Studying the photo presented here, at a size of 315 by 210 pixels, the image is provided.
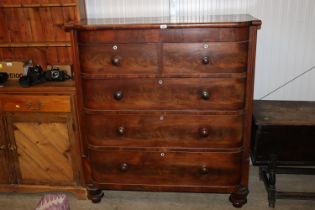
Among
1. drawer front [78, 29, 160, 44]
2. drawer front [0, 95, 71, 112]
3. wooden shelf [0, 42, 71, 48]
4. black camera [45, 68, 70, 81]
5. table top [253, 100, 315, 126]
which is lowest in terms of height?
table top [253, 100, 315, 126]

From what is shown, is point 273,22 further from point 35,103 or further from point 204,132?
point 35,103

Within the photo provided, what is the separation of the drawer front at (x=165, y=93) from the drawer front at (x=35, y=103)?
17cm

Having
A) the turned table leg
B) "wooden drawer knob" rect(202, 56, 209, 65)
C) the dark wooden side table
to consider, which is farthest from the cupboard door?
the dark wooden side table

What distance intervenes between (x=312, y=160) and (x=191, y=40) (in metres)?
1.12

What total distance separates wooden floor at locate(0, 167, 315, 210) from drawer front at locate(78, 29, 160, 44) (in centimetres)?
113

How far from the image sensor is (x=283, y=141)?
7.04ft

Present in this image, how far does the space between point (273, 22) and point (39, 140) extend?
5.97 ft

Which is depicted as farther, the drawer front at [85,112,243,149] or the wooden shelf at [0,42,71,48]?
the wooden shelf at [0,42,71,48]

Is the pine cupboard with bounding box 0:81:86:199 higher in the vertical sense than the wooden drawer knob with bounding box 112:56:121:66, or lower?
lower

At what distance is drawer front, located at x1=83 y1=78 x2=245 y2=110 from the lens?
1958mm

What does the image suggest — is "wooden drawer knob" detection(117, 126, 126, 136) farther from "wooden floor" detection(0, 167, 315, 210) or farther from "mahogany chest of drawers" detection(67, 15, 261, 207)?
"wooden floor" detection(0, 167, 315, 210)

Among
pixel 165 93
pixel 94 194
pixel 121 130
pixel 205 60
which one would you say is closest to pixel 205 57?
pixel 205 60

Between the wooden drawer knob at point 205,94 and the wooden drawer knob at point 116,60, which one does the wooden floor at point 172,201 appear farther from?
the wooden drawer knob at point 116,60

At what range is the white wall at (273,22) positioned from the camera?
2.38m
